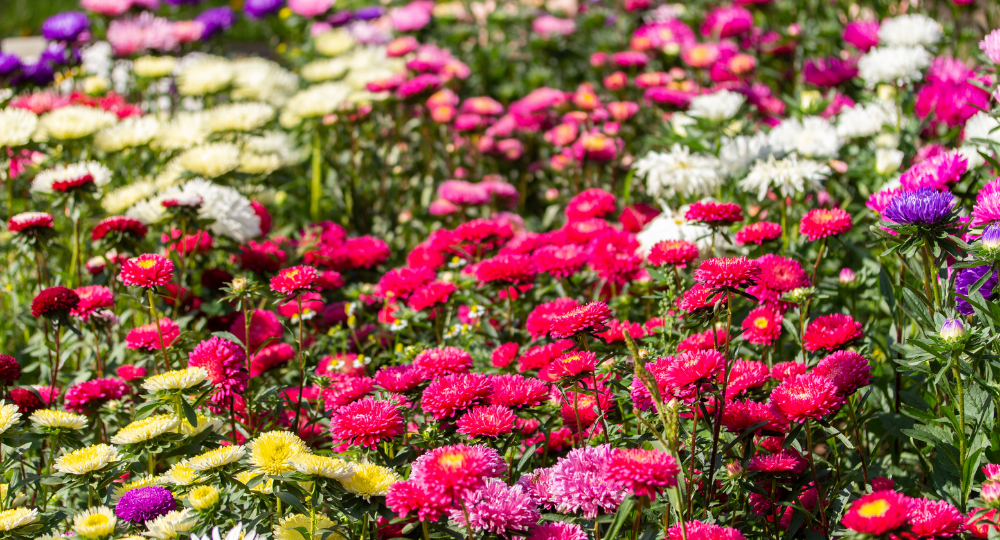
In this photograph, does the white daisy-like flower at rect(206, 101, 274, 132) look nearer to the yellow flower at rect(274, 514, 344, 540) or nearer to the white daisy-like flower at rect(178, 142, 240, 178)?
the white daisy-like flower at rect(178, 142, 240, 178)

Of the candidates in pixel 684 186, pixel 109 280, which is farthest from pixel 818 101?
pixel 109 280

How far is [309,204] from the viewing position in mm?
3908

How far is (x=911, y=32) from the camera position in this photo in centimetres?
334

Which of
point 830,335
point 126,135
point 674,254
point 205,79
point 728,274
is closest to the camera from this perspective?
point 728,274

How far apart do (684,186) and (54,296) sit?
2.07 m

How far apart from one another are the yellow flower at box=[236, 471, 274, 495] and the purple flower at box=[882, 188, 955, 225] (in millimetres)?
1420

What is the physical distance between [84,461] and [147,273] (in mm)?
510

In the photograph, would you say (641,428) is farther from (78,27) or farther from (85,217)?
(78,27)

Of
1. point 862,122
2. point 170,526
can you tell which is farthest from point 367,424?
point 862,122

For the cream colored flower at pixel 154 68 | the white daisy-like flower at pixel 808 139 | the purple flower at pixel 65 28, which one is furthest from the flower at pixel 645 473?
the purple flower at pixel 65 28

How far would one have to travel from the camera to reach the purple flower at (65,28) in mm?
3861

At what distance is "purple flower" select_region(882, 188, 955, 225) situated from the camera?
5.28ft

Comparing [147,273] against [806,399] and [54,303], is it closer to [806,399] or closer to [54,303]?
[54,303]

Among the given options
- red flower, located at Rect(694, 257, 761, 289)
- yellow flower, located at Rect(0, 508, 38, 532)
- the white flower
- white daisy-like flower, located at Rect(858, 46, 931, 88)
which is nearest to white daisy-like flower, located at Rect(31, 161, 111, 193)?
yellow flower, located at Rect(0, 508, 38, 532)
